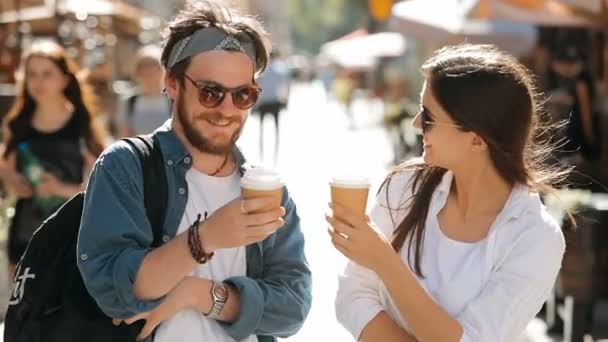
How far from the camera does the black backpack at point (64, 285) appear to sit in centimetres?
265

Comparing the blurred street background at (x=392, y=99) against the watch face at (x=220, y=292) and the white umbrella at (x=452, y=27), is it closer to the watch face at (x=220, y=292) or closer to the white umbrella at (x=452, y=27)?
the white umbrella at (x=452, y=27)

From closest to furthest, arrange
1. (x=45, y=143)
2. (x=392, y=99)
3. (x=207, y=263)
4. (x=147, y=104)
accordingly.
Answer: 1. (x=207, y=263)
2. (x=45, y=143)
3. (x=147, y=104)
4. (x=392, y=99)

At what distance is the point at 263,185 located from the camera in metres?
2.42

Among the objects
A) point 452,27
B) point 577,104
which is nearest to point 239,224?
point 577,104

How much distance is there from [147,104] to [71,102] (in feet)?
6.62

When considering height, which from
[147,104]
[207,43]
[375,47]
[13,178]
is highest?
[207,43]

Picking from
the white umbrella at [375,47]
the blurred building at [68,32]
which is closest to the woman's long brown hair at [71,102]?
the blurred building at [68,32]

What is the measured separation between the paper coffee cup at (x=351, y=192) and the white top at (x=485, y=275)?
1.16 feet

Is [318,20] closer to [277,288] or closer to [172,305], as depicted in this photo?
[277,288]

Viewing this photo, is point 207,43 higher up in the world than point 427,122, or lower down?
higher up

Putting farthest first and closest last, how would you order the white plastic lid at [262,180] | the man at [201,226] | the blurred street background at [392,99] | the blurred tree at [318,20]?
the blurred tree at [318,20]
the blurred street background at [392,99]
the man at [201,226]
the white plastic lid at [262,180]

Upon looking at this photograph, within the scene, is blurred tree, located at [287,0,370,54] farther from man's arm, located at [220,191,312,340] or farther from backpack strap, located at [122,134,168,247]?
backpack strap, located at [122,134,168,247]

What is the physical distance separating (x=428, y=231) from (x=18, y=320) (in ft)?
3.45

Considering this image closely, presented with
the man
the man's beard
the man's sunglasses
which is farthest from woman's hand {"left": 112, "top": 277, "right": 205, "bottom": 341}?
the man's sunglasses
